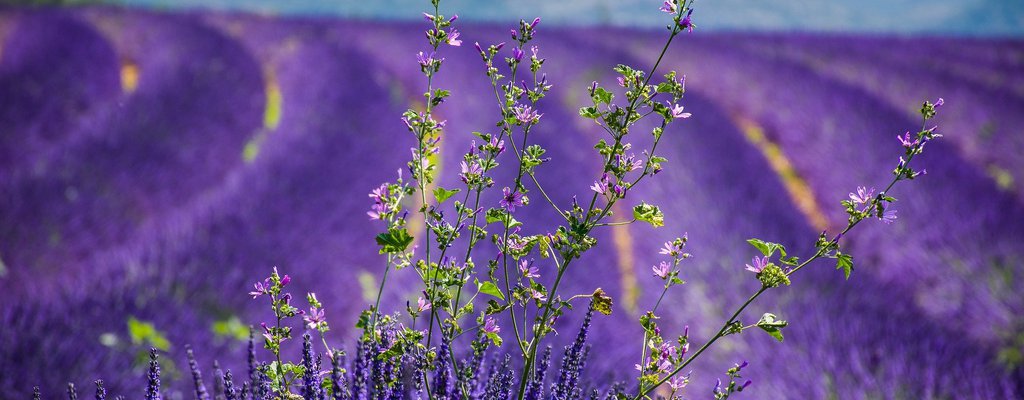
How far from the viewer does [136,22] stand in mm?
11258

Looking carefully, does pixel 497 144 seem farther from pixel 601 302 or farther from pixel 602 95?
pixel 601 302

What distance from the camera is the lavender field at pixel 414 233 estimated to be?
2.21 m

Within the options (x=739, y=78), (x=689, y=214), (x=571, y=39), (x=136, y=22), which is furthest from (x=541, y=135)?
(x=136, y=22)

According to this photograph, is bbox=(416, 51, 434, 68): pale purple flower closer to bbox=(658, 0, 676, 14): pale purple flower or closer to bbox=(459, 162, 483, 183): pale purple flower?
bbox=(459, 162, 483, 183): pale purple flower

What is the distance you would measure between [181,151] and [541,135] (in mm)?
2799

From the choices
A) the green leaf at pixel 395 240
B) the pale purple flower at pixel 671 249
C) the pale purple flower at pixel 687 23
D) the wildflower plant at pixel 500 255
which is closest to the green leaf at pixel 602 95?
the wildflower plant at pixel 500 255

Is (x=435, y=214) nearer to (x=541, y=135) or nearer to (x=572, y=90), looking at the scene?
(x=541, y=135)

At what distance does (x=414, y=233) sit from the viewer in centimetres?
483

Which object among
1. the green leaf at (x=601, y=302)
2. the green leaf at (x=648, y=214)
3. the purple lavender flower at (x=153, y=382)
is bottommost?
the purple lavender flower at (x=153, y=382)

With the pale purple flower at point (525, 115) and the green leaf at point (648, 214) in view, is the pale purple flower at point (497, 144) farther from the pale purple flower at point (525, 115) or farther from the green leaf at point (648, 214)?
the green leaf at point (648, 214)

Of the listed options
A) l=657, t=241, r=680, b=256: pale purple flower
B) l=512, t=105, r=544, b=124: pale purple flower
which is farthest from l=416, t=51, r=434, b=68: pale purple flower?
l=657, t=241, r=680, b=256: pale purple flower

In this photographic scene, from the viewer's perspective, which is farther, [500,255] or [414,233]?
[414,233]

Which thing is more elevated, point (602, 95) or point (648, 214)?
point (602, 95)

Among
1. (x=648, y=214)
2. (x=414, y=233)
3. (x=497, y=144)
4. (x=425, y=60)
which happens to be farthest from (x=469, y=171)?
(x=414, y=233)
